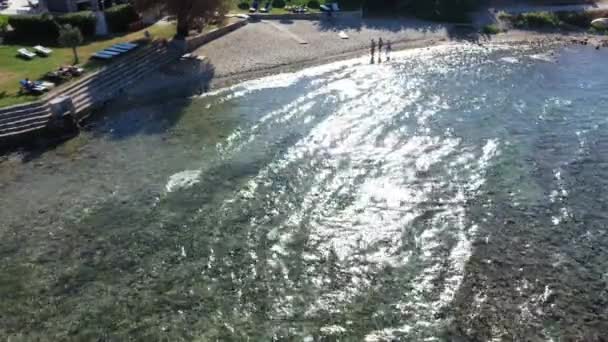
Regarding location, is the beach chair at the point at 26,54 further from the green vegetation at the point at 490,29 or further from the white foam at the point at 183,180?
the green vegetation at the point at 490,29

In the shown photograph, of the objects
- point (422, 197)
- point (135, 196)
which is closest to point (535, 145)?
point (422, 197)

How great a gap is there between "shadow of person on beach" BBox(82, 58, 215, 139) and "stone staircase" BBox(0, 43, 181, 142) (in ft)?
3.39

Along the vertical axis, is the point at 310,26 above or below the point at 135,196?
above

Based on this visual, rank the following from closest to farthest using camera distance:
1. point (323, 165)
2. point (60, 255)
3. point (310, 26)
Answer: point (60, 255), point (323, 165), point (310, 26)

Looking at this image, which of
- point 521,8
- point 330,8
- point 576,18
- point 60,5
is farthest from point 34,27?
point 576,18

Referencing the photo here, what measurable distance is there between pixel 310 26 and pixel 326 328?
4746 cm

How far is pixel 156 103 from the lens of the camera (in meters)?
42.3

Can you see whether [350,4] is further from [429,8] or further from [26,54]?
[26,54]

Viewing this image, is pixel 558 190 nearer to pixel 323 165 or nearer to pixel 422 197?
pixel 422 197

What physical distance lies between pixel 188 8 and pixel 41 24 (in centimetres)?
1423

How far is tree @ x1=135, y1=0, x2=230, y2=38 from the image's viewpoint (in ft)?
167

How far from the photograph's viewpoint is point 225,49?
54219mm

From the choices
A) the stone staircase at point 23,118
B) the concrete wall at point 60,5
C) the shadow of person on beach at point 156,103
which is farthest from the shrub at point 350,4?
the stone staircase at point 23,118

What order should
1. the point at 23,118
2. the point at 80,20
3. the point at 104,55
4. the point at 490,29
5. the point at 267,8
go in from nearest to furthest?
the point at 23,118 → the point at 104,55 → the point at 80,20 → the point at 490,29 → the point at 267,8
